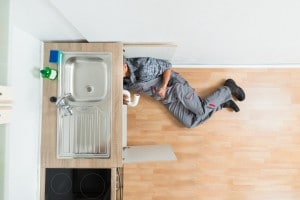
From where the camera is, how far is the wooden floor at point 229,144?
7.15ft

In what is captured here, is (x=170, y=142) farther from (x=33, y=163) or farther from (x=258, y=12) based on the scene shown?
(x=258, y=12)

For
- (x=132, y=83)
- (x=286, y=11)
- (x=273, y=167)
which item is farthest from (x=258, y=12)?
(x=273, y=167)

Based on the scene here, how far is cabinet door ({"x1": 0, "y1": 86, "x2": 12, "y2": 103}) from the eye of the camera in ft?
3.41

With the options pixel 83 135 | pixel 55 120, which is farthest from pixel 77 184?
pixel 55 120

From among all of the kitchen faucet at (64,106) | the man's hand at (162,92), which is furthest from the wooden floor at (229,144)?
the kitchen faucet at (64,106)

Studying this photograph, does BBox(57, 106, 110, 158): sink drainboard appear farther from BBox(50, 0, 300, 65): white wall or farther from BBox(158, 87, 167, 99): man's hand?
BBox(158, 87, 167, 99): man's hand

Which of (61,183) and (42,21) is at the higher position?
(42,21)

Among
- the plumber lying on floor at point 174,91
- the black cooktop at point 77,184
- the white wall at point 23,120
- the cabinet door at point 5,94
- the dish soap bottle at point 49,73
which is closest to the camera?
the cabinet door at point 5,94

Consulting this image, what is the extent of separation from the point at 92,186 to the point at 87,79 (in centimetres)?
70

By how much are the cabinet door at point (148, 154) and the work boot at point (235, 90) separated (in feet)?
2.49

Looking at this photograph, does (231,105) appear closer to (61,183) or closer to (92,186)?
(92,186)

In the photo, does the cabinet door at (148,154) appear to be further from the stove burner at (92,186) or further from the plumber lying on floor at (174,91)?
the plumber lying on floor at (174,91)

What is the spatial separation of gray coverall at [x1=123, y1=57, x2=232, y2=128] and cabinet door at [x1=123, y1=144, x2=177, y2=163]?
34 cm

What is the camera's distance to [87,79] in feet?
5.30
